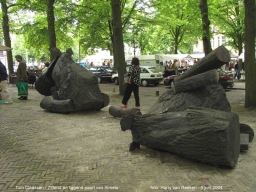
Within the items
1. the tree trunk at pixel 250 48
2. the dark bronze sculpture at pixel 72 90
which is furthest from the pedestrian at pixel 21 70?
the tree trunk at pixel 250 48

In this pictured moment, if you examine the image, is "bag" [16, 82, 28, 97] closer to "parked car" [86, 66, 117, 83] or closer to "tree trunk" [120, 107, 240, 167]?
"tree trunk" [120, 107, 240, 167]

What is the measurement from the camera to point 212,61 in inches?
211

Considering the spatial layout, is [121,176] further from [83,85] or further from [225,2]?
[225,2]

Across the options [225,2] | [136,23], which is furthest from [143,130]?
[225,2]

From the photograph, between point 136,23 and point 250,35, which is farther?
point 136,23

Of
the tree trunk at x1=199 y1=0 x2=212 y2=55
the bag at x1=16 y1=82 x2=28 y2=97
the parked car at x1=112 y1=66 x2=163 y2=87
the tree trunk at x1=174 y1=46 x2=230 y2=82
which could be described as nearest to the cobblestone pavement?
the tree trunk at x1=174 y1=46 x2=230 y2=82

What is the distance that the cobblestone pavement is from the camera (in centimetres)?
397

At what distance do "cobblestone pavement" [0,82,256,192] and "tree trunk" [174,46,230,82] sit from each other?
1.66 m

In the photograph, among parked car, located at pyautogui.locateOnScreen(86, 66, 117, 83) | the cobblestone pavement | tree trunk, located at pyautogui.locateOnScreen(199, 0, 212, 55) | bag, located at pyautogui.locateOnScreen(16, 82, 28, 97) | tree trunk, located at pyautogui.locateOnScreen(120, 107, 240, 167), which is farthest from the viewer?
parked car, located at pyautogui.locateOnScreen(86, 66, 117, 83)

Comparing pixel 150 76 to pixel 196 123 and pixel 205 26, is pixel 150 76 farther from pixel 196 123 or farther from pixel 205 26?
pixel 196 123

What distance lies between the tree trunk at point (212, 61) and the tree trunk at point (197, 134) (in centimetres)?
109

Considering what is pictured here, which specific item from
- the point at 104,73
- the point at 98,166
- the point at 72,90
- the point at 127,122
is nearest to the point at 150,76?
the point at 104,73

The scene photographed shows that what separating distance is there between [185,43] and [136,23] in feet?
51.4

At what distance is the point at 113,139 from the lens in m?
6.39
